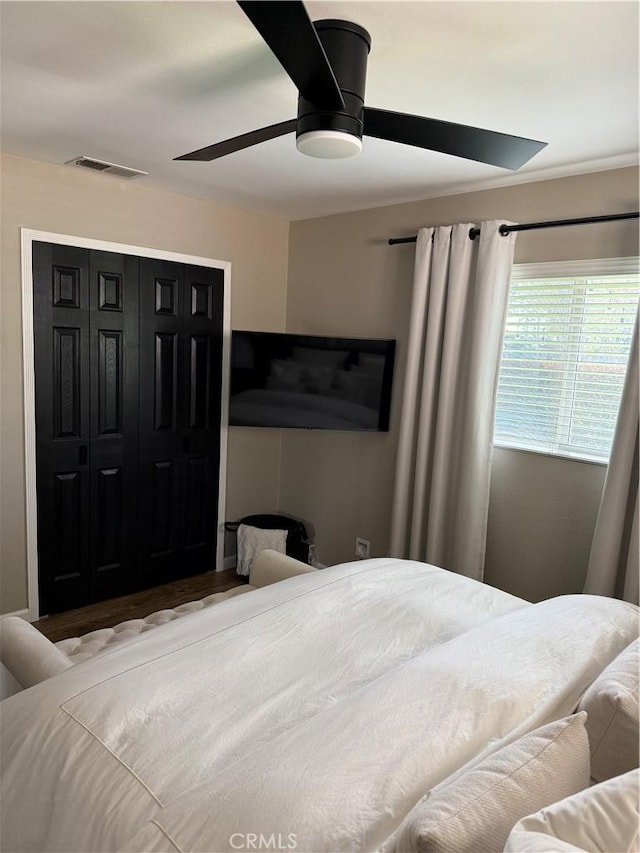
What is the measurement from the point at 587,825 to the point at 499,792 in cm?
16

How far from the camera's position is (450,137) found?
1871mm

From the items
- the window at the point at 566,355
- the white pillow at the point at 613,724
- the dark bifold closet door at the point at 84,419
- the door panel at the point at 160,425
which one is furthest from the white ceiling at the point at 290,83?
the white pillow at the point at 613,724

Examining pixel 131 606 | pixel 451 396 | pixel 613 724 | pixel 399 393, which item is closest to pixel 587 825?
pixel 613 724

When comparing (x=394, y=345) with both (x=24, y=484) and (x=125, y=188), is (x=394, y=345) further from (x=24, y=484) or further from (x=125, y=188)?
(x=24, y=484)

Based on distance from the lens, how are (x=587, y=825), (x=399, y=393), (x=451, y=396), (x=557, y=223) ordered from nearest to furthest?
1. (x=587, y=825)
2. (x=557, y=223)
3. (x=451, y=396)
4. (x=399, y=393)

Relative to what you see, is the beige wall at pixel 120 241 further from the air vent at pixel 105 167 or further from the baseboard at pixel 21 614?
the air vent at pixel 105 167

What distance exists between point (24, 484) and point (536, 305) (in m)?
2.92

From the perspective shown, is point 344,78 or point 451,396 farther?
point 451,396

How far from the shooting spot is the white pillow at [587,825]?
0.98 metres

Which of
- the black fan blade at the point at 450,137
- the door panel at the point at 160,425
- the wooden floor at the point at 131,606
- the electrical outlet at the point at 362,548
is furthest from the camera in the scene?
the electrical outlet at the point at 362,548

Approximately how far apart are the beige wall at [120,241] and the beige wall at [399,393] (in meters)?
0.24

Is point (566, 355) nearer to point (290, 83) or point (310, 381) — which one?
point (310, 381)

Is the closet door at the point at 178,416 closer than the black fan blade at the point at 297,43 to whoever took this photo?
No

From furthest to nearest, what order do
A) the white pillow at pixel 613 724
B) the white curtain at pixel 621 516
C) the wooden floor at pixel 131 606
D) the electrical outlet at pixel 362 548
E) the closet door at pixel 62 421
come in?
the electrical outlet at pixel 362 548 < the wooden floor at pixel 131 606 < the closet door at pixel 62 421 < the white curtain at pixel 621 516 < the white pillow at pixel 613 724
